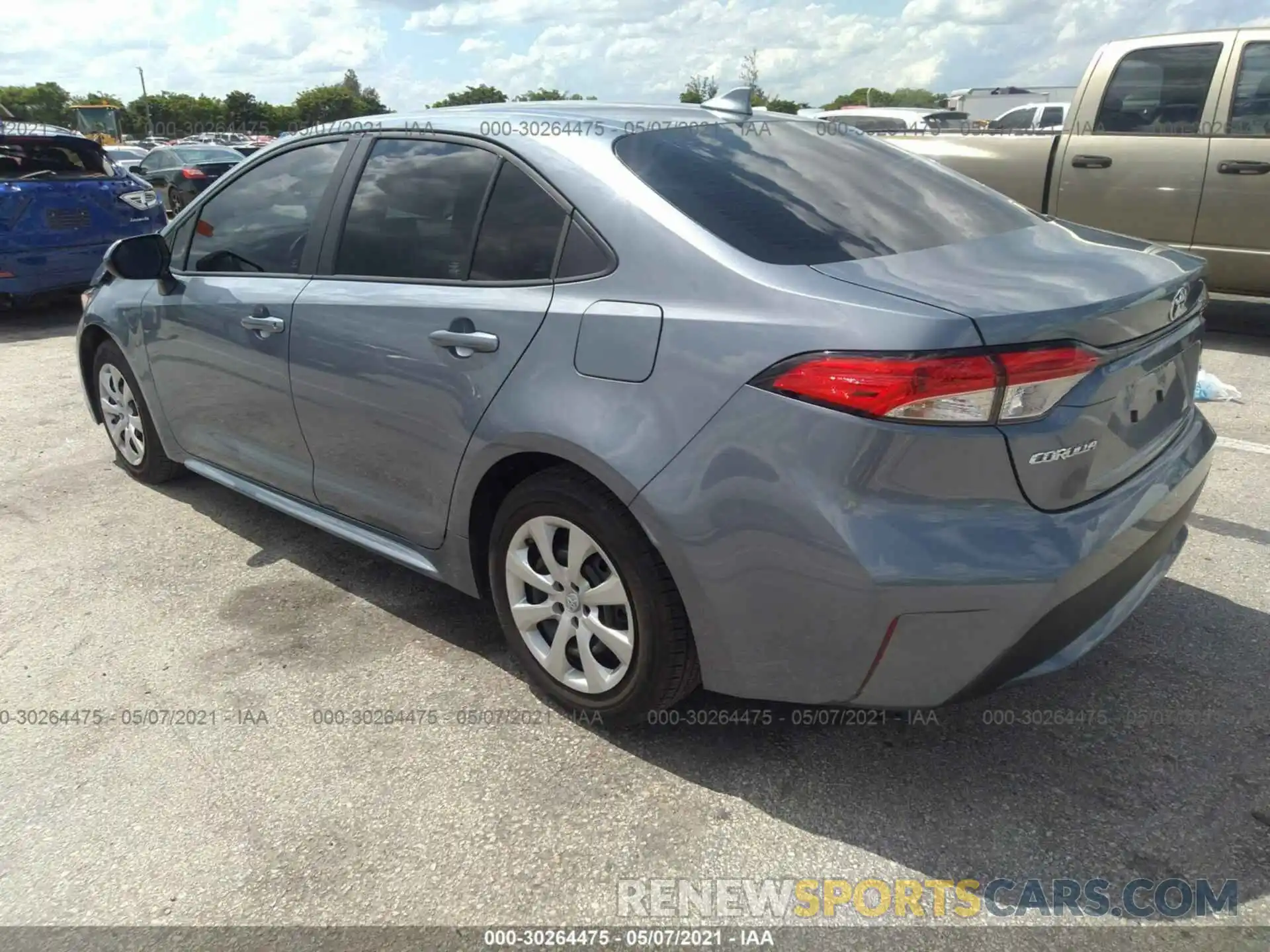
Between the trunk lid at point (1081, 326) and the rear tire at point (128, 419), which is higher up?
the trunk lid at point (1081, 326)

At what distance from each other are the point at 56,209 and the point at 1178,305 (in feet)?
28.2

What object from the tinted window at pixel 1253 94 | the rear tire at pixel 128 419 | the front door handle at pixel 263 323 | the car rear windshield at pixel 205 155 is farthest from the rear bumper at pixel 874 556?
the car rear windshield at pixel 205 155

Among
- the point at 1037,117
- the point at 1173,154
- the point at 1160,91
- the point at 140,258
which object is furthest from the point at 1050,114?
the point at 140,258

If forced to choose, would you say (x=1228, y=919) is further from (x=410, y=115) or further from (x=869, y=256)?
(x=410, y=115)

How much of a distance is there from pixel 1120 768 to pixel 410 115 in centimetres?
286

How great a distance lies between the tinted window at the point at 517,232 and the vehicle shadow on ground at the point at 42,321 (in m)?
7.08

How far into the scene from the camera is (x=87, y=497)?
4594mm

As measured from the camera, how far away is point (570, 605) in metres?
2.63

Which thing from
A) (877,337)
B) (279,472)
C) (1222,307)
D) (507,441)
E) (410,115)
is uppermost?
(410,115)

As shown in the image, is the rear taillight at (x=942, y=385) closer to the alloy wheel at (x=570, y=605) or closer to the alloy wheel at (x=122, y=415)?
the alloy wheel at (x=570, y=605)

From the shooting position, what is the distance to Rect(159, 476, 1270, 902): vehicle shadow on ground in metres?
2.24

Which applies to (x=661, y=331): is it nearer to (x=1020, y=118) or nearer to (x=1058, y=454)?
(x=1058, y=454)

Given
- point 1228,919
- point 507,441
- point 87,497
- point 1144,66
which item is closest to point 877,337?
point 507,441

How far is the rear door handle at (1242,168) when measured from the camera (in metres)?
6.18
